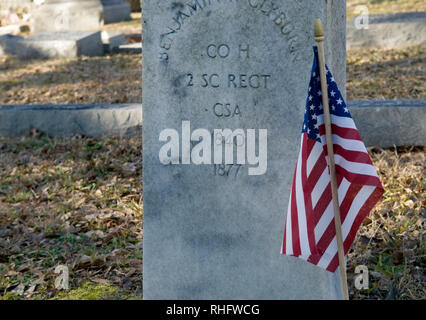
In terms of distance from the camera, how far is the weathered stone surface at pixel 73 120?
6.71 m

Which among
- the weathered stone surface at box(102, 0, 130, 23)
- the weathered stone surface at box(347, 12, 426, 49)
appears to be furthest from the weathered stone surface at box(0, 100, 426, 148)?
the weathered stone surface at box(102, 0, 130, 23)

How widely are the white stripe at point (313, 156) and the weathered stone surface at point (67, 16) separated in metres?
12.2

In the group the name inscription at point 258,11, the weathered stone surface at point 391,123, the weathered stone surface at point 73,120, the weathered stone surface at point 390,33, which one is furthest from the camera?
the weathered stone surface at point 390,33

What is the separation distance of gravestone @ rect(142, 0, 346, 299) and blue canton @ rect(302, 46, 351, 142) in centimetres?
41

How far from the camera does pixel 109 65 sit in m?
10.6

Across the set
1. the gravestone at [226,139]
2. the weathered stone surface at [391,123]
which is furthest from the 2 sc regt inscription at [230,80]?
the weathered stone surface at [391,123]

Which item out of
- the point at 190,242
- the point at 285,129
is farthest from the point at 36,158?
the point at 285,129

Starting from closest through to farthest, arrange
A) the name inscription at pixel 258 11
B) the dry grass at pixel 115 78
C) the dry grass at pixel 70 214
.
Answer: the name inscription at pixel 258 11 → the dry grass at pixel 70 214 → the dry grass at pixel 115 78

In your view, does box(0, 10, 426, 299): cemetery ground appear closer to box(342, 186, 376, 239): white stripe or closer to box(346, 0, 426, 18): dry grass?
box(342, 186, 376, 239): white stripe

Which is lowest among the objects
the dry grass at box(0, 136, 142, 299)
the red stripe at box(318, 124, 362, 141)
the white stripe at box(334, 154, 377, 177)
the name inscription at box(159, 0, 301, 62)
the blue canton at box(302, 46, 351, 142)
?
the dry grass at box(0, 136, 142, 299)

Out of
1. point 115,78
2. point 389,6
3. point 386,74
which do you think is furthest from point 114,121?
point 389,6

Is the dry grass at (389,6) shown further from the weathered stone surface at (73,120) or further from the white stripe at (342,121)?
the white stripe at (342,121)

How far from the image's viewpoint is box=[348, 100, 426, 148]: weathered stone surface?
5660mm

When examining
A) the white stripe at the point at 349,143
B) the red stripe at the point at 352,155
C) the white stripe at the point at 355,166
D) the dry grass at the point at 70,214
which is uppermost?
the white stripe at the point at 349,143
